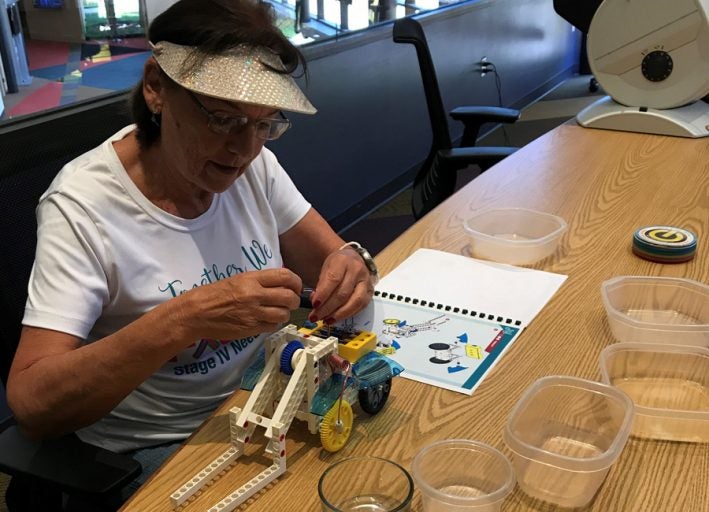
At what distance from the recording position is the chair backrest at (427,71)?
6.99ft

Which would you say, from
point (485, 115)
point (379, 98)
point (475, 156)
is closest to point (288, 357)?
point (475, 156)

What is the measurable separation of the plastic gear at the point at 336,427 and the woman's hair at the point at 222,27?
0.51 metres

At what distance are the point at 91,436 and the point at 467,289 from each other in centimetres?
70

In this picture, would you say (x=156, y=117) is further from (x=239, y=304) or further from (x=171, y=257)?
(x=239, y=304)

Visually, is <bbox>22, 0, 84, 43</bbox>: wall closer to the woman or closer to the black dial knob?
the woman

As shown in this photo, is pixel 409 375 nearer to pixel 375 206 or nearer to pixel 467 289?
pixel 467 289

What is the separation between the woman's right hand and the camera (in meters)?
0.95

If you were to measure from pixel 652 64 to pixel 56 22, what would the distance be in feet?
5.54

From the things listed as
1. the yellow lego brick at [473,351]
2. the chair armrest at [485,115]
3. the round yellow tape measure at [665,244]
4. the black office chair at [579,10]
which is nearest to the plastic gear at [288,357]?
the yellow lego brick at [473,351]

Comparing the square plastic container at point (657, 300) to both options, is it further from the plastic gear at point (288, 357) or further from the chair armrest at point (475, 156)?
the chair armrest at point (475, 156)

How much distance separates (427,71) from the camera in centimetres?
217

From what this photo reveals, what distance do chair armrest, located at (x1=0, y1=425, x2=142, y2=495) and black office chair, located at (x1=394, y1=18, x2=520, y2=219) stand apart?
1448 mm

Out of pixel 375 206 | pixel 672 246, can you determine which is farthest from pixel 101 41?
pixel 375 206

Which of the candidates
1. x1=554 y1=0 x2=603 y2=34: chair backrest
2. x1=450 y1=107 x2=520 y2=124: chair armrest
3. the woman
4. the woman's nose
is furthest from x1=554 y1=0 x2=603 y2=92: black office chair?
the woman's nose
